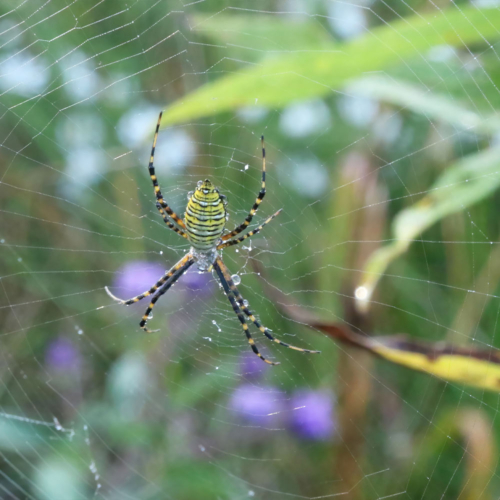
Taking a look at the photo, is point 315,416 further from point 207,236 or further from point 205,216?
point 205,216

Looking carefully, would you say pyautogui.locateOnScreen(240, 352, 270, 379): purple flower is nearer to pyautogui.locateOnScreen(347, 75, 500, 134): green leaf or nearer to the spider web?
the spider web

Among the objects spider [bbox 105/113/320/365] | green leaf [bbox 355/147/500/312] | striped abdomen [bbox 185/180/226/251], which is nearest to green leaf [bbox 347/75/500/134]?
green leaf [bbox 355/147/500/312]

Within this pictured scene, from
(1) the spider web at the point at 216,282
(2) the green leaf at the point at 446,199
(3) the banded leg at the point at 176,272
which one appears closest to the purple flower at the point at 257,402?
(1) the spider web at the point at 216,282

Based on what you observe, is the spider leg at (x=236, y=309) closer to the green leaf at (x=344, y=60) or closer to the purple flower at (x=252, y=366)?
the purple flower at (x=252, y=366)

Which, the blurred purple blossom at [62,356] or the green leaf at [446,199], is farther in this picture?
the blurred purple blossom at [62,356]

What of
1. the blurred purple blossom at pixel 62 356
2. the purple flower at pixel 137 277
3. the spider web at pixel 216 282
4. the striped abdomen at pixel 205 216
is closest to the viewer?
the striped abdomen at pixel 205 216
